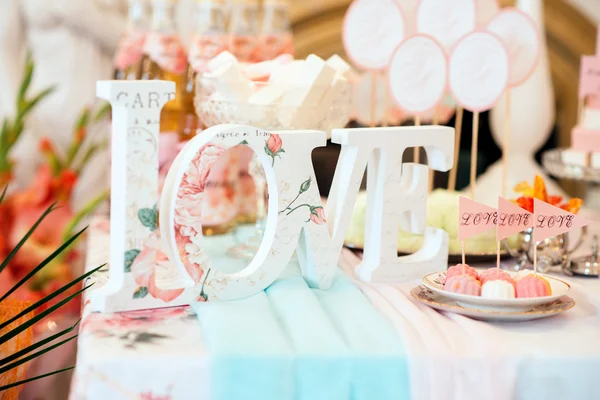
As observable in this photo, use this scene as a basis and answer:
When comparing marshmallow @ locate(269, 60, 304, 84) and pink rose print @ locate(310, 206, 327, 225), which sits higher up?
marshmallow @ locate(269, 60, 304, 84)

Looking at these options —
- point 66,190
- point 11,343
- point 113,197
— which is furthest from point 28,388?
A: point 113,197

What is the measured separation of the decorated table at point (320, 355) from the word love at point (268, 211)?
50 millimetres

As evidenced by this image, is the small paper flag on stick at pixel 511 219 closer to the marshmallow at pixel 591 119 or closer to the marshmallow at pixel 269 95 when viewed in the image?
the marshmallow at pixel 269 95

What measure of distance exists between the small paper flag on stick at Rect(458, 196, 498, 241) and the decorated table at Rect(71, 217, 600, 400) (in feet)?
0.39

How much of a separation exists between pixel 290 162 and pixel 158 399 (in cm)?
36

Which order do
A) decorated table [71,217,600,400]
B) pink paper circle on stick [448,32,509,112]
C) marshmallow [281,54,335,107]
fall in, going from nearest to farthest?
decorated table [71,217,600,400] < marshmallow [281,54,335,107] < pink paper circle on stick [448,32,509,112]

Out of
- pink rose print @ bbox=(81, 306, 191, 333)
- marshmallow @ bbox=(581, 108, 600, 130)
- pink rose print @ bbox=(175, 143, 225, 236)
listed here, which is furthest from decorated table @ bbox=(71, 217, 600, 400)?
marshmallow @ bbox=(581, 108, 600, 130)

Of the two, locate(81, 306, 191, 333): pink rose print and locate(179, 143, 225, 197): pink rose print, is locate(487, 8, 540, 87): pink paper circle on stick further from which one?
locate(81, 306, 191, 333): pink rose print

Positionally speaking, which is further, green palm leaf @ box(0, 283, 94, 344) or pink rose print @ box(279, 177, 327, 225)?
pink rose print @ box(279, 177, 327, 225)

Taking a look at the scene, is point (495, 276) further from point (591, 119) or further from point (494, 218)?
point (591, 119)

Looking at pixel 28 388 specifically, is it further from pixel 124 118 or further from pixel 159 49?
pixel 124 118

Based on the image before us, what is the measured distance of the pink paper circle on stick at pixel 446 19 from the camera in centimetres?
134

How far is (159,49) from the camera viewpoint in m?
1.49

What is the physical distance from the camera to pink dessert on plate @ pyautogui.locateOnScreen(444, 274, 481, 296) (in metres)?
0.94
